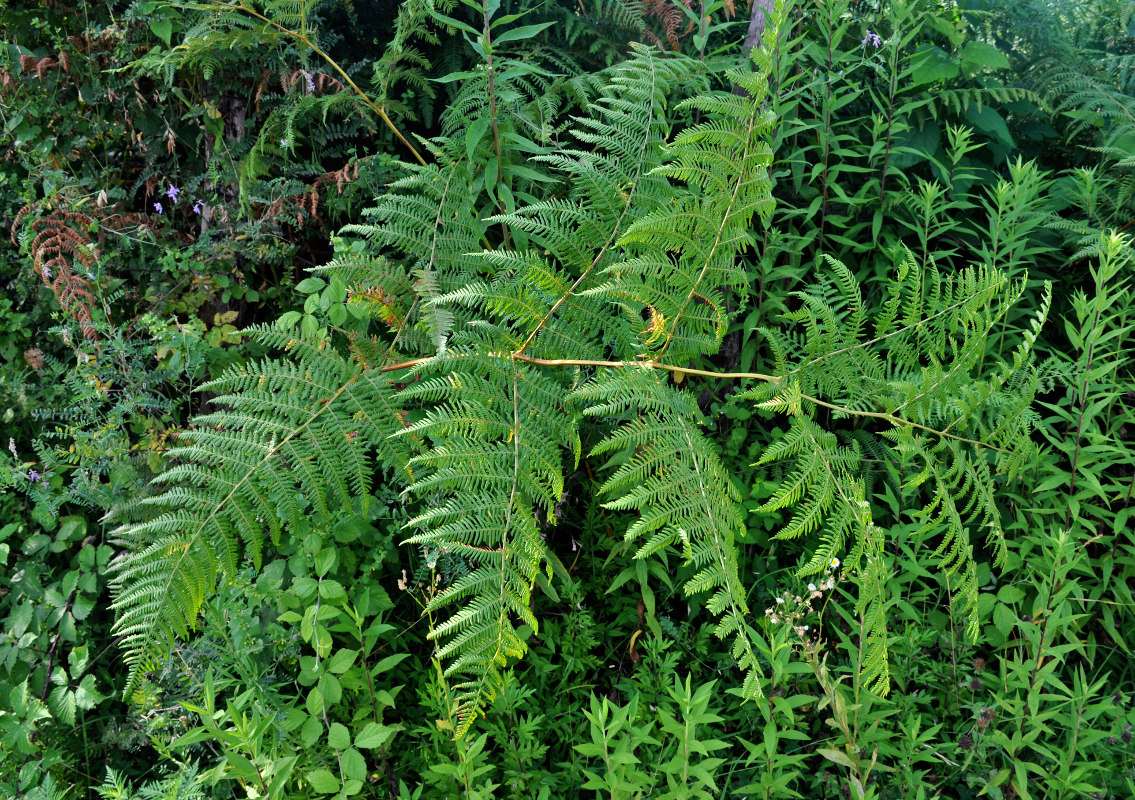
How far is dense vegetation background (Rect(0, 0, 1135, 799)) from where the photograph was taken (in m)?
1.67

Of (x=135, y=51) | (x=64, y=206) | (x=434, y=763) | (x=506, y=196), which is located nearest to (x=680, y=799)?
(x=434, y=763)

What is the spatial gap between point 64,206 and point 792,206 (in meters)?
2.64

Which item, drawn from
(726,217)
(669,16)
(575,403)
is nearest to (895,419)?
(726,217)

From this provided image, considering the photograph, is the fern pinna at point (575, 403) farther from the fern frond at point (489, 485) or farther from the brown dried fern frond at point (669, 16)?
the brown dried fern frond at point (669, 16)

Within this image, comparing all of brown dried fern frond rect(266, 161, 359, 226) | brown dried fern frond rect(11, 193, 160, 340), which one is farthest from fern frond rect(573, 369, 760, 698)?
brown dried fern frond rect(11, 193, 160, 340)

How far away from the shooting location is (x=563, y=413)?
182 cm

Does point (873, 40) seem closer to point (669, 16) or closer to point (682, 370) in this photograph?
point (669, 16)

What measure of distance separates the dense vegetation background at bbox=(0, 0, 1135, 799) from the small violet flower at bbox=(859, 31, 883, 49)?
0.03 m

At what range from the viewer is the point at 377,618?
196 cm

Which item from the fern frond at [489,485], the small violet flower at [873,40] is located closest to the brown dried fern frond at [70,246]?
the fern frond at [489,485]

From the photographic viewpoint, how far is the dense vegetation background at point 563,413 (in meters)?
1.67

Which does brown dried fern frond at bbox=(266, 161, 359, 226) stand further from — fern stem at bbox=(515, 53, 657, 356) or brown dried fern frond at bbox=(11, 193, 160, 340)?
fern stem at bbox=(515, 53, 657, 356)

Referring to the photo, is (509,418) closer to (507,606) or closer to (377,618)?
(507,606)

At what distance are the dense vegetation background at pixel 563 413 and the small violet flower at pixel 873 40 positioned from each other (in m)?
0.03
